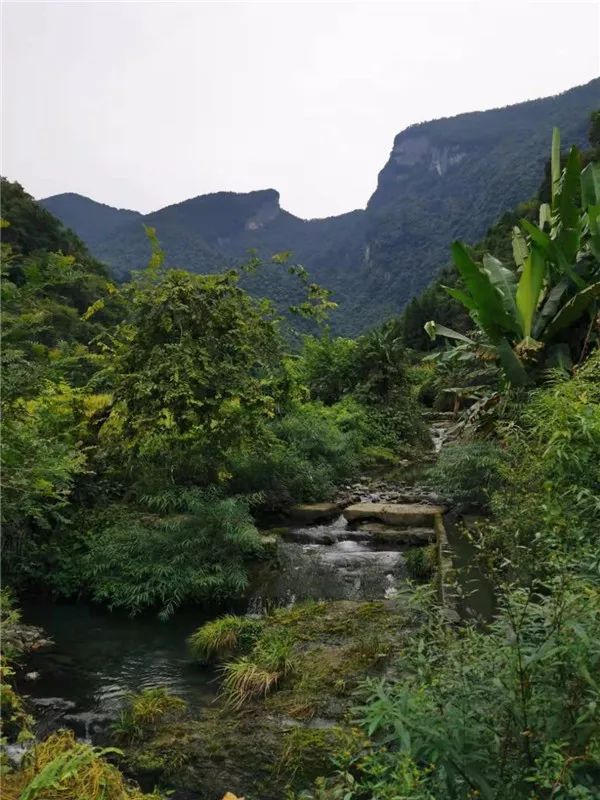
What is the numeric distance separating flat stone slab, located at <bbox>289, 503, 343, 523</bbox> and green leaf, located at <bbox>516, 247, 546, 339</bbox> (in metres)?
4.00

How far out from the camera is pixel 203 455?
324 inches

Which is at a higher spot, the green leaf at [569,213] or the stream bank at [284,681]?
the green leaf at [569,213]

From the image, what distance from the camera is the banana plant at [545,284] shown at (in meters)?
6.80

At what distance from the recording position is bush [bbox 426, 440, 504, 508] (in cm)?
690

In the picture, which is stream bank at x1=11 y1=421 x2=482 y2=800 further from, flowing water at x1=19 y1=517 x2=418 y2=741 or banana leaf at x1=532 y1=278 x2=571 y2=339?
banana leaf at x1=532 y1=278 x2=571 y2=339

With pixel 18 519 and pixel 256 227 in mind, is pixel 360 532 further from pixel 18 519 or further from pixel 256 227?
pixel 256 227

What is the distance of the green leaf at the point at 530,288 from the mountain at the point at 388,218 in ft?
115

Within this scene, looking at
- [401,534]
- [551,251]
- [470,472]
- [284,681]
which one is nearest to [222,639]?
[284,681]

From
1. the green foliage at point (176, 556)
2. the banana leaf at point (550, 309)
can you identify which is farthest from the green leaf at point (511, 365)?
the green foliage at point (176, 556)

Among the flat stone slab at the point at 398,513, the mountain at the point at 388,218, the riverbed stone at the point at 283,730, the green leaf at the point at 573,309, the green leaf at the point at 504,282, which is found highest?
the mountain at the point at 388,218

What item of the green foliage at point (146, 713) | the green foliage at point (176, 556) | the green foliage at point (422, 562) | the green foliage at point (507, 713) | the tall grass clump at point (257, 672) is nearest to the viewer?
the green foliage at point (507, 713)

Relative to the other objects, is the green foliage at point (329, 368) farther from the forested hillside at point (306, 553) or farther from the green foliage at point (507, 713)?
the green foliage at point (507, 713)

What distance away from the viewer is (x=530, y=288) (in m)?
6.90

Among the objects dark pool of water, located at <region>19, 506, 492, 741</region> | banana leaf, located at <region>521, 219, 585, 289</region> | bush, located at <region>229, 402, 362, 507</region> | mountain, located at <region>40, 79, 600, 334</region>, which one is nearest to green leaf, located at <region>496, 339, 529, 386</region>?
banana leaf, located at <region>521, 219, 585, 289</region>
